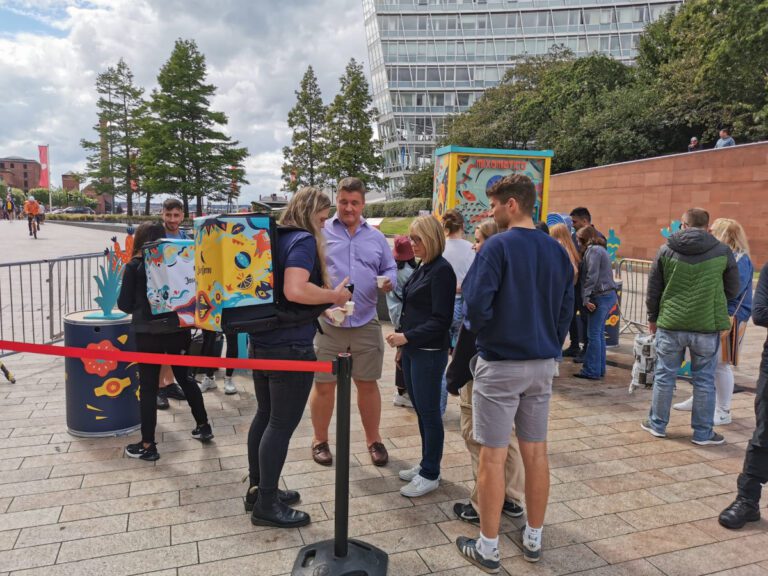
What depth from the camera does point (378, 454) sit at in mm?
3984

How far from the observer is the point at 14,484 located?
3.57m

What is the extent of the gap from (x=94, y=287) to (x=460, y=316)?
8.40m

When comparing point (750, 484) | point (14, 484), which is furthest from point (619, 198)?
point (14, 484)

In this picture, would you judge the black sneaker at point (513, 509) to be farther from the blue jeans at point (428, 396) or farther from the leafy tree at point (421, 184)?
the leafy tree at point (421, 184)

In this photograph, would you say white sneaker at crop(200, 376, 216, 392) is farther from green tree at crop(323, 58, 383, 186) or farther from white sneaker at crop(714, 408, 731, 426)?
green tree at crop(323, 58, 383, 186)

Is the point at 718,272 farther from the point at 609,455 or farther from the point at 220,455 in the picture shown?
the point at 220,455

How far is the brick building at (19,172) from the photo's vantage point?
475 feet

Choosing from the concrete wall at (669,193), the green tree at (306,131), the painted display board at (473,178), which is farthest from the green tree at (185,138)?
the painted display board at (473,178)

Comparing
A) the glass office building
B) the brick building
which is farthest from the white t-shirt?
the brick building

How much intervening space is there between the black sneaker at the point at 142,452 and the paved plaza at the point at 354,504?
65 millimetres

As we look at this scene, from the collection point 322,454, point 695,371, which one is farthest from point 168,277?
point 695,371

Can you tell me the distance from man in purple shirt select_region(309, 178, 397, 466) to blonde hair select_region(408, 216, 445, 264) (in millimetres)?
474

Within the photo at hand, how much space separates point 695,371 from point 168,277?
164 inches

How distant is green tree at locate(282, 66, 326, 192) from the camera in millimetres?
42688
